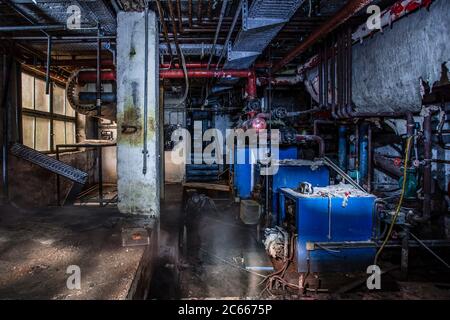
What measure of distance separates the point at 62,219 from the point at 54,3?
116 inches

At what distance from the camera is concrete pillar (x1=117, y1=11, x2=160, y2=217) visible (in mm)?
4039

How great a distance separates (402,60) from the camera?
12.8ft

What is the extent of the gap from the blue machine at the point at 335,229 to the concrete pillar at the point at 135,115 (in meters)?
2.41

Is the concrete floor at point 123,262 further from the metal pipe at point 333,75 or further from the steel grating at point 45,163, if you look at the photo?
the metal pipe at point 333,75

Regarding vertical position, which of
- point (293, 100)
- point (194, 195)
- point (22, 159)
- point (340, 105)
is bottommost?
point (194, 195)

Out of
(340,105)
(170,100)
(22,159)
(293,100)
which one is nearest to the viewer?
(340,105)

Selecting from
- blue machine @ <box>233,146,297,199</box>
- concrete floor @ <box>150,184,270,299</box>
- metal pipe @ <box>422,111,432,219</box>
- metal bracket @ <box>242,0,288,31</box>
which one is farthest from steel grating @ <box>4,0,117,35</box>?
metal pipe @ <box>422,111,432,219</box>

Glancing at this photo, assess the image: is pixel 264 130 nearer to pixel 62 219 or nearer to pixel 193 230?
pixel 193 230

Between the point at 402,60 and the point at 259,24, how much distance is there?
1.98 meters

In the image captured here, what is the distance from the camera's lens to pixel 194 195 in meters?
8.10

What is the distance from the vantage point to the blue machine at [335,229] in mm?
4723

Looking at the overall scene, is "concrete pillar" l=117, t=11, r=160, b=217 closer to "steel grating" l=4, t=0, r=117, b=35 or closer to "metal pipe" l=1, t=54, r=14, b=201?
"steel grating" l=4, t=0, r=117, b=35

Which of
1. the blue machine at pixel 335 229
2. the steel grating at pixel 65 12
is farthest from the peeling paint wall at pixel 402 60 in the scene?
the steel grating at pixel 65 12
